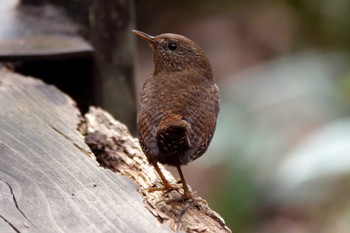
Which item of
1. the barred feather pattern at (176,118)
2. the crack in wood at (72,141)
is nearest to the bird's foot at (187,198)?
the barred feather pattern at (176,118)

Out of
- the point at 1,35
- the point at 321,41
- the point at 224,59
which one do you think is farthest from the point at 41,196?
the point at 224,59

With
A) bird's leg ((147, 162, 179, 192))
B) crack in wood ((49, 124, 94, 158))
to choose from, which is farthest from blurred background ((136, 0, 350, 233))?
crack in wood ((49, 124, 94, 158))

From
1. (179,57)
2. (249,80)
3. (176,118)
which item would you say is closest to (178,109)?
(176,118)

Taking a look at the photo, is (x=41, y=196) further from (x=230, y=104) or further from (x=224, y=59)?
(x=224, y=59)

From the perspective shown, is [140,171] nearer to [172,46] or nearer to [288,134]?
[172,46]

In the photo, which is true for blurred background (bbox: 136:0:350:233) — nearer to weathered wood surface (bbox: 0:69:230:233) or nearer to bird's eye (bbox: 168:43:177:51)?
bird's eye (bbox: 168:43:177:51)

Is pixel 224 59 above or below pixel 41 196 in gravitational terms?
above
